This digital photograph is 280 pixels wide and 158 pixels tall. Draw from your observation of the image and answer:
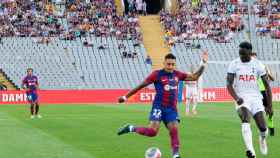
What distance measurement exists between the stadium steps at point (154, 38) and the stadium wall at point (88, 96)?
6.41 metres

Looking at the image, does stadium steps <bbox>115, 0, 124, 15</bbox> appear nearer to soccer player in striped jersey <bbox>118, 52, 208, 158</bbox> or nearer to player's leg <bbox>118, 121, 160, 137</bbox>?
player's leg <bbox>118, 121, 160, 137</bbox>

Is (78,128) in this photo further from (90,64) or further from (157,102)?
(90,64)

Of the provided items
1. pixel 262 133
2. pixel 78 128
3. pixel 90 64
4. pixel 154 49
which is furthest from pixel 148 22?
pixel 262 133

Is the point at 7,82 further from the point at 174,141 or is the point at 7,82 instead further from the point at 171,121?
the point at 174,141

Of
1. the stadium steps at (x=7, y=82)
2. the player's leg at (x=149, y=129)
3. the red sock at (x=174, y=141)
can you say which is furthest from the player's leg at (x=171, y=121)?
the stadium steps at (x=7, y=82)

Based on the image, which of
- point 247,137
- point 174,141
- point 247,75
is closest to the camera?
point 174,141

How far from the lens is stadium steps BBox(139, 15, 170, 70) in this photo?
193ft

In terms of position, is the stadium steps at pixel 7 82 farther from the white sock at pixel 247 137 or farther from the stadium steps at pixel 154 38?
the white sock at pixel 247 137

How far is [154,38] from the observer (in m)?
61.4

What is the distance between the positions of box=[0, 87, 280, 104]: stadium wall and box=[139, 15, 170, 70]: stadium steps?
6.41 metres

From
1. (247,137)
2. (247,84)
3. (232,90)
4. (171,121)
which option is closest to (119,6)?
(247,84)

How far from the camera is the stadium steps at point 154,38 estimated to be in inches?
2317

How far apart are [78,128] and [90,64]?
30849 millimetres

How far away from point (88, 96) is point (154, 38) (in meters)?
12.8
